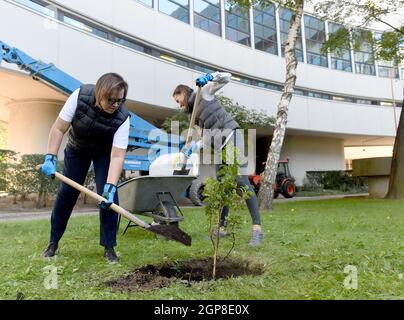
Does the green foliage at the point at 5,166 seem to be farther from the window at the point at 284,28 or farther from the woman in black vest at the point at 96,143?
the window at the point at 284,28

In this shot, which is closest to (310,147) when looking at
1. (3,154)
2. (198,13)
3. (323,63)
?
(323,63)

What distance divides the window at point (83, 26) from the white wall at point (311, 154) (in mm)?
12982

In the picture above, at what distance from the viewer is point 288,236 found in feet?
13.1

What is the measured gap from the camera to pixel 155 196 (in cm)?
413

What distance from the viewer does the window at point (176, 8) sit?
1330 centimetres

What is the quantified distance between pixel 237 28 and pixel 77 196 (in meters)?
15.1

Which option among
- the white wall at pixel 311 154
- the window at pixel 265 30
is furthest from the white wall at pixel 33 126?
the white wall at pixel 311 154

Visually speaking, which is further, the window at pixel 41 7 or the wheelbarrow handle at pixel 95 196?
the window at pixel 41 7

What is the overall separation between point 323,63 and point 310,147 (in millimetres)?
4872

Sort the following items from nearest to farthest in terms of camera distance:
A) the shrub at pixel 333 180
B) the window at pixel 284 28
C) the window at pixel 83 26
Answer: the window at pixel 83 26 < the window at pixel 284 28 < the shrub at pixel 333 180

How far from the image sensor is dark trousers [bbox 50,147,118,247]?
2.96 meters

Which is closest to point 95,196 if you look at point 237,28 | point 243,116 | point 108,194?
point 108,194

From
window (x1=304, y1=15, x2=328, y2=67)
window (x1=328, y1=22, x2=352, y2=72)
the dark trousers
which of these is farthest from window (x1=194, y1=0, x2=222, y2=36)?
the dark trousers
